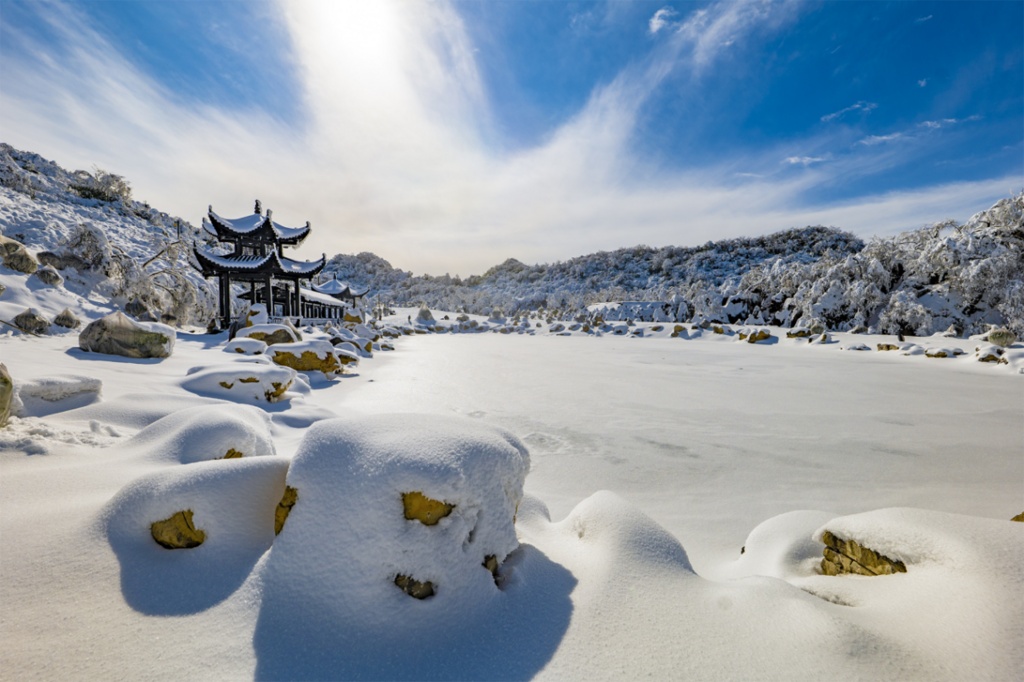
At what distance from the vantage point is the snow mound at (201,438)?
219 centimetres

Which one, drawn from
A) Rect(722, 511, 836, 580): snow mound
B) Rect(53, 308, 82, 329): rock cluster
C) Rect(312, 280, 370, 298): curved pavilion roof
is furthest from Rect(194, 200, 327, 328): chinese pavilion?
Rect(722, 511, 836, 580): snow mound

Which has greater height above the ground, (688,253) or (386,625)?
(688,253)

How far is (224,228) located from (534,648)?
17593 millimetres

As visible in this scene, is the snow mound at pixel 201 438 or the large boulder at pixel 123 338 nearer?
the snow mound at pixel 201 438

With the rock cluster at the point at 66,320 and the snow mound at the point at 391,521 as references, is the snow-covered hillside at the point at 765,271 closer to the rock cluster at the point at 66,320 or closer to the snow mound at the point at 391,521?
the rock cluster at the point at 66,320

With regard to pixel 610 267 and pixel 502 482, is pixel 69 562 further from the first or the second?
pixel 610 267

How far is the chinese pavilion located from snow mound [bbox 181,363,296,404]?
32.4 feet

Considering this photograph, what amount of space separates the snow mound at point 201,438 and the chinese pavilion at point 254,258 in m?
12.5

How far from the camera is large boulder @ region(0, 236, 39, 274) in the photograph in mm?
8414

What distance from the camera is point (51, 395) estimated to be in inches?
111

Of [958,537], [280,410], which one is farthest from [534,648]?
[280,410]

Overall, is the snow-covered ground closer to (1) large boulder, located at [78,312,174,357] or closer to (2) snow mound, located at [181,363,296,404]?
(2) snow mound, located at [181,363,296,404]

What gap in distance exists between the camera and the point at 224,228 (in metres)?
14.4

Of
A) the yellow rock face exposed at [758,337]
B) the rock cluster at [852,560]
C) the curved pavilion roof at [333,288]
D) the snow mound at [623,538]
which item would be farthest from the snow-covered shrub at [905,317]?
the curved pavilion roof at [333,288]
